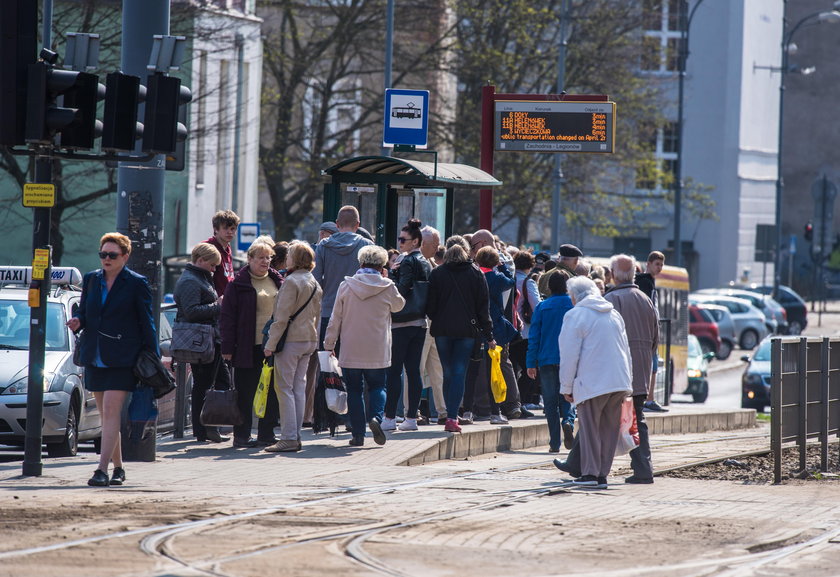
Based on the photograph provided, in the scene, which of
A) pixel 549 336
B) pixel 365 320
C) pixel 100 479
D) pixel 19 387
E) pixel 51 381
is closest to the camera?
pixel 100 479

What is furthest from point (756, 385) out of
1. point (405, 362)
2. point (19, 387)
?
point (19, 387)

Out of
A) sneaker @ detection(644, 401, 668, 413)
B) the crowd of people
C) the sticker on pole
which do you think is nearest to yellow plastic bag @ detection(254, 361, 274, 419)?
the crowd of people

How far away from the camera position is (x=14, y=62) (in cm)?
1055

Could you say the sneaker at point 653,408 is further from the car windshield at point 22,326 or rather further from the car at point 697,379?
the car at point 697,379

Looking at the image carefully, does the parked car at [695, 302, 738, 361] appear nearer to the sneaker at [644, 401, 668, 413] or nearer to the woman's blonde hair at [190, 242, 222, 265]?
the sneaker at [644, 401, 668, 413]

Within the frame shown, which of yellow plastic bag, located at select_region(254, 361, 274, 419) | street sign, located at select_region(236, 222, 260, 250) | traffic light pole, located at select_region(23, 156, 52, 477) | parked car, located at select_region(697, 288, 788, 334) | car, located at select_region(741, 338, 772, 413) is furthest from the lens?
parked car, located at select_region(697, 288, 788, 334)

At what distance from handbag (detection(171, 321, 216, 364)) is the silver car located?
1.25 metres

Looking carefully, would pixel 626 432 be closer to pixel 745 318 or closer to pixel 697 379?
pixel 697 379

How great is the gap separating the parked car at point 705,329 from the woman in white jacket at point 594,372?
103ft

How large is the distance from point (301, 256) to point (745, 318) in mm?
37901

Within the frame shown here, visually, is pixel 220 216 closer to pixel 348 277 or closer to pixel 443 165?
pixel 348 277

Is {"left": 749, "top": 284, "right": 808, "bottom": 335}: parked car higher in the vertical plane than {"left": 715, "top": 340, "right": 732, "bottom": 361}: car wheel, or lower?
higher

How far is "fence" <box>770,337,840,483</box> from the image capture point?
1291cm

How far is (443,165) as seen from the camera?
16703mm
